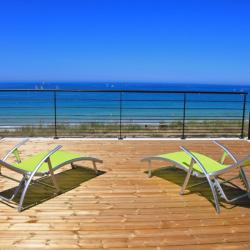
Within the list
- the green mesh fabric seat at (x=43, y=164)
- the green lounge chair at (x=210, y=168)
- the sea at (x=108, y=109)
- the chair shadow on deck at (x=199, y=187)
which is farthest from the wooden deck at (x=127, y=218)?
the sea at (x=108, y=109)

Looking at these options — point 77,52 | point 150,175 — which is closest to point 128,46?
point 77,52

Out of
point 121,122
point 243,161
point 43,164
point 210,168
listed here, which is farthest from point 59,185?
point 121,122

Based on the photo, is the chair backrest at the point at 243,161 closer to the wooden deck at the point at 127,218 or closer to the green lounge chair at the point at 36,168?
the wooden deck at the point at 127,218

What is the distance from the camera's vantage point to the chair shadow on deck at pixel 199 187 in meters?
3.53

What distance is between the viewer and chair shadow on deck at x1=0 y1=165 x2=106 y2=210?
3550 mm

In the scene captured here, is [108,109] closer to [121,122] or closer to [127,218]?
[121,122]

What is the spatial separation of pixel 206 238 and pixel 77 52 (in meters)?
→ 55.0

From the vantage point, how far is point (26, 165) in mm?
3738

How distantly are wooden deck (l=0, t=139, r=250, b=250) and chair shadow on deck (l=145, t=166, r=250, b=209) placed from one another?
1cm

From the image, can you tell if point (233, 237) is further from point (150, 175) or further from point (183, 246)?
point (150, 175)

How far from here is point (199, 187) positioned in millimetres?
3996

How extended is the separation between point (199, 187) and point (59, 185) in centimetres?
157

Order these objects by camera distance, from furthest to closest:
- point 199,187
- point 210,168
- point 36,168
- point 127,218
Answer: point 199,187, point 210,168, point 36,168, point 127,218

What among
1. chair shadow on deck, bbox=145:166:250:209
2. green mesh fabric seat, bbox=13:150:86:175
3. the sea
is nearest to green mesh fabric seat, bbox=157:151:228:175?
chair shadow on deck, bbox=145:166:250:209
